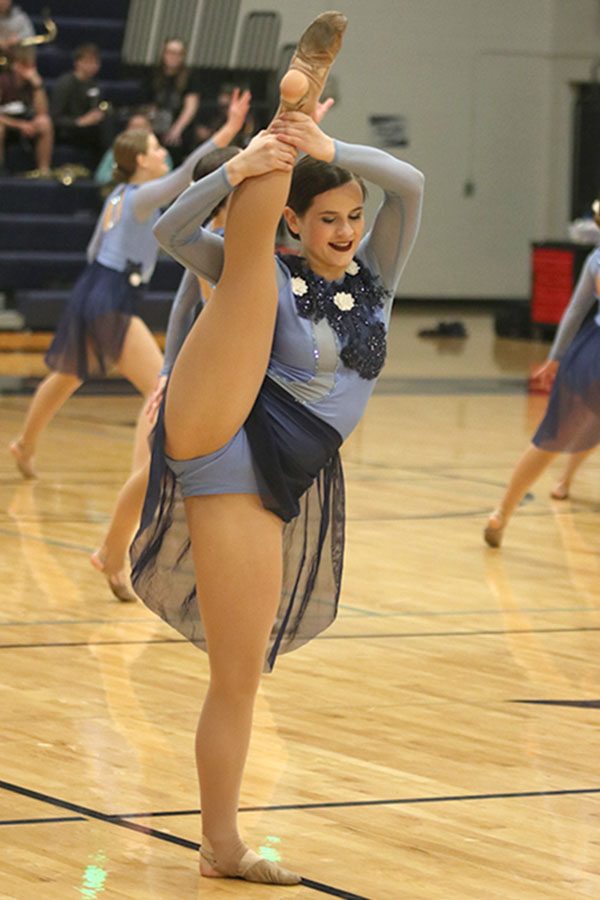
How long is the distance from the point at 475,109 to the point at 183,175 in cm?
1507

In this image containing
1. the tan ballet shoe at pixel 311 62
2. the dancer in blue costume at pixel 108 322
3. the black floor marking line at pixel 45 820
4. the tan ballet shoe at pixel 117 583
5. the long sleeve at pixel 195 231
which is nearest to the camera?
the tan ballet shoe at pixel 311 62

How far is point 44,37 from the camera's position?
16.8m

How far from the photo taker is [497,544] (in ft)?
24.4

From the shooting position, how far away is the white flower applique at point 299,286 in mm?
3598

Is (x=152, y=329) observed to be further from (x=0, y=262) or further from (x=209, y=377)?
(x=209, y=377)

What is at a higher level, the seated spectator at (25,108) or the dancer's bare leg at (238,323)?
the dancer's bare leg at (238,323)

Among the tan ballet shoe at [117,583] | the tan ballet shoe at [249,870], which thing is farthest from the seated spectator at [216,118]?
the tan ballet shoe at [249,870]

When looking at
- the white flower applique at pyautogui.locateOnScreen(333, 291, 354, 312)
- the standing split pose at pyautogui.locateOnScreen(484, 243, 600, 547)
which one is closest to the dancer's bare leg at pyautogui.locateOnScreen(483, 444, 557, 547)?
the standing split pose at pyautogui.locateOnScreen(484, 243, 600, 547)

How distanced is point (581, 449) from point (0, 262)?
8701 millimetres

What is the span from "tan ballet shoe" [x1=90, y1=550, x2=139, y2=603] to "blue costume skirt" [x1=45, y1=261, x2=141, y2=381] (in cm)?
225

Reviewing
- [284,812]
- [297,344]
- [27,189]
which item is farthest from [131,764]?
[27,189]

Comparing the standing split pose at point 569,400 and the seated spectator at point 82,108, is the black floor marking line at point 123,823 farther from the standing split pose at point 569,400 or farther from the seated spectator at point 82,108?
the seated spectator at point 82,108

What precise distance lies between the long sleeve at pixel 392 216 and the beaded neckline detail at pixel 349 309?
0.06 metres

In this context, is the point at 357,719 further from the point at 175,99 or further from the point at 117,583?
the point at 175,99
